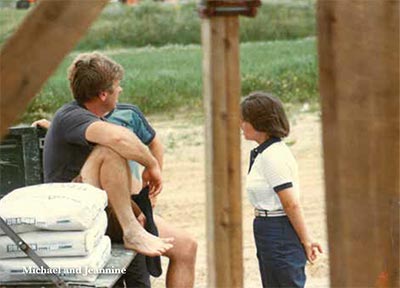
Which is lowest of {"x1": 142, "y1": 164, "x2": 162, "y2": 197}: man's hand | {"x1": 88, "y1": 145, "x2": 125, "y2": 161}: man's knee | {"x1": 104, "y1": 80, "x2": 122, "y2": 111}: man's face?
{"x1": 142, "y1": 164, "x2": 162, "y2": 197}: man's hand

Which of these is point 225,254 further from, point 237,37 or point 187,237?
point 187,237

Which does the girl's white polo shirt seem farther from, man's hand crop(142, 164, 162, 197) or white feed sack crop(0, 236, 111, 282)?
white feed sack crop(0, 236, 111, 282)

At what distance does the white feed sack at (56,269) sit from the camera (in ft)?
14.3

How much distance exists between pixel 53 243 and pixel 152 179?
3.17ft

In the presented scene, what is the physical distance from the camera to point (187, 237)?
5.27 meters

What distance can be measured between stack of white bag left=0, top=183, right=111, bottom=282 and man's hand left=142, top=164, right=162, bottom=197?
79 centimetres

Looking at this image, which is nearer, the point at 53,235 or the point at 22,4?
the point at 53,235

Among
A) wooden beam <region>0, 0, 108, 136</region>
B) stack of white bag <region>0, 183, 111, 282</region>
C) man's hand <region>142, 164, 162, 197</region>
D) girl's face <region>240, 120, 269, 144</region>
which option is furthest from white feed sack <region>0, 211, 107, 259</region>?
wooden beam <region>0, 0, 108, 136</region>

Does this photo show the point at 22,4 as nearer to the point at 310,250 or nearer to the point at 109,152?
the point at 109,152

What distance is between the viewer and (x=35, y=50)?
2.82 m

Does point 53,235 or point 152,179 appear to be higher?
point 152,179

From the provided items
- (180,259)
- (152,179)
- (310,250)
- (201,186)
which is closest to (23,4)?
(201,186)

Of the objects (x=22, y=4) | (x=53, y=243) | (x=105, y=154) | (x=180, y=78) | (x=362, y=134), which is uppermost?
(x=22, y=4)

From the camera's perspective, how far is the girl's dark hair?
4980mm
